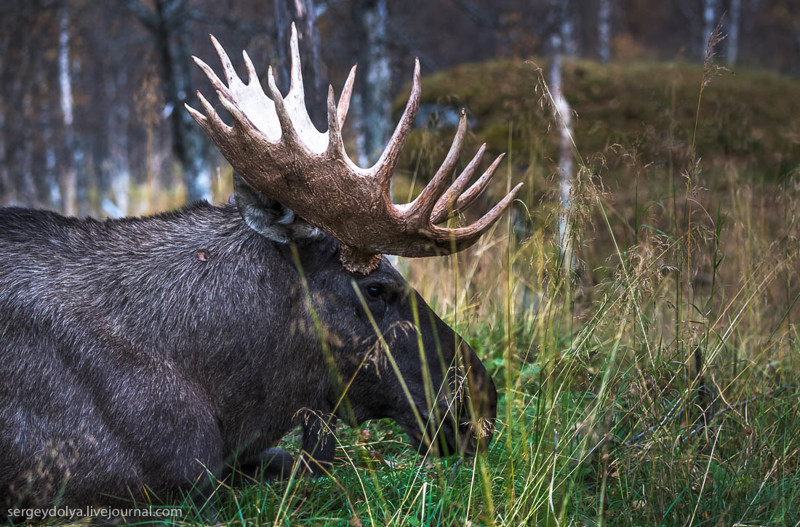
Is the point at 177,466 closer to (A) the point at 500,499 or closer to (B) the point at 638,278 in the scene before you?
(A) the point at 500,499

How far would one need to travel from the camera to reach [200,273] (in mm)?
3090

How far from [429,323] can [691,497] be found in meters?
1.21

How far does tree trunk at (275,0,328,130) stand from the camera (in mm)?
5188

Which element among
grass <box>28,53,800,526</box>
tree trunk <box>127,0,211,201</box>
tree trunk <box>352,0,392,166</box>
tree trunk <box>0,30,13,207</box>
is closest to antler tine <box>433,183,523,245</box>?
grass <box>28,53,800,526</box>

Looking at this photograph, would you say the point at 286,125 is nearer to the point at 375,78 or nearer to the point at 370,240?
the point at 370,240

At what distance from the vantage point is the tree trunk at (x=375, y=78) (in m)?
8.35

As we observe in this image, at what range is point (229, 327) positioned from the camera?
304cm

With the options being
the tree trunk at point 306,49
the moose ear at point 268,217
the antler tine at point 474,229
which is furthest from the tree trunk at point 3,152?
the antler tine at point 474,229

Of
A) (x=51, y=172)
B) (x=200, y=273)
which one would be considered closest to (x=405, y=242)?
(x=200, y=273)

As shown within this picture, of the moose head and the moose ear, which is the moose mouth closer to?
the moose head

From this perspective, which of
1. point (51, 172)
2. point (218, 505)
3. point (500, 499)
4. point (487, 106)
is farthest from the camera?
point (51, 172)

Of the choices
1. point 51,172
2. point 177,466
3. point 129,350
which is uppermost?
point 51,172

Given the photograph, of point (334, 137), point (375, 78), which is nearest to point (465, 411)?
point (334, 137)

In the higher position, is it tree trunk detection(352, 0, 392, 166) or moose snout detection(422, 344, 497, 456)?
tree trunk detection(352, 0, 392, 166)
